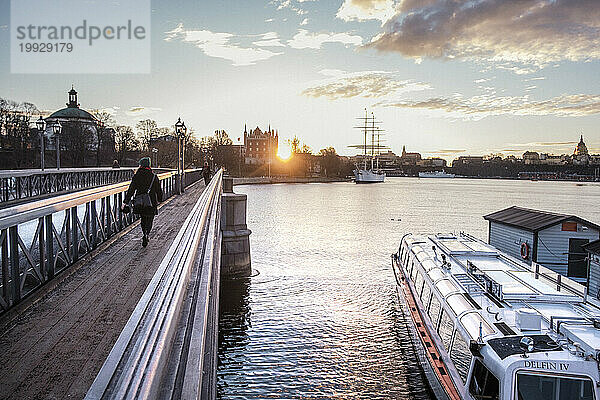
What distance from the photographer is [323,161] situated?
18638cm

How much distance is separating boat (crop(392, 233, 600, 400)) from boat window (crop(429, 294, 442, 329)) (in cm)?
3

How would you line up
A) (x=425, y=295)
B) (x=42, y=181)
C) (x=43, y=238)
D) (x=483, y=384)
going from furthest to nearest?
(x=42, y=181) < (x=425, y=295) < (x=483, y=384) < (x=43, y=238)

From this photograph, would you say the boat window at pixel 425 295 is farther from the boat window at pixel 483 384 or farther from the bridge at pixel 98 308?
the bridge at pixel 98 308

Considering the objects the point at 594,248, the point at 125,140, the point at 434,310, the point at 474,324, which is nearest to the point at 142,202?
the point at 474,324

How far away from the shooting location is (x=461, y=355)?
10.9 metres

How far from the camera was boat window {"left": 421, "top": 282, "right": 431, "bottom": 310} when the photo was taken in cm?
1587

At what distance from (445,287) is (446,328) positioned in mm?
1351

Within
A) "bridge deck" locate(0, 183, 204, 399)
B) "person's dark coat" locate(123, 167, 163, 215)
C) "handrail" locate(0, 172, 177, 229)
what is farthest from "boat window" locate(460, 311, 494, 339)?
"handrail" locate(0, 172, 177, 229)

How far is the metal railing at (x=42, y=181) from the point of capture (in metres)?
19.5

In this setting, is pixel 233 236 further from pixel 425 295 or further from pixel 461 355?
pixel 461 355

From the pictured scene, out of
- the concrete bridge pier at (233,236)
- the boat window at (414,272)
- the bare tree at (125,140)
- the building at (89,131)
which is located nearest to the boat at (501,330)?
the boat window at (414,272)

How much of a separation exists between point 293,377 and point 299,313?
5.68 meters

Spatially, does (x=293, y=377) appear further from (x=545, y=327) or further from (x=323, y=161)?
(x=323, y=161)

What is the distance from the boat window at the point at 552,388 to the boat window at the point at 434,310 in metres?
5.56
